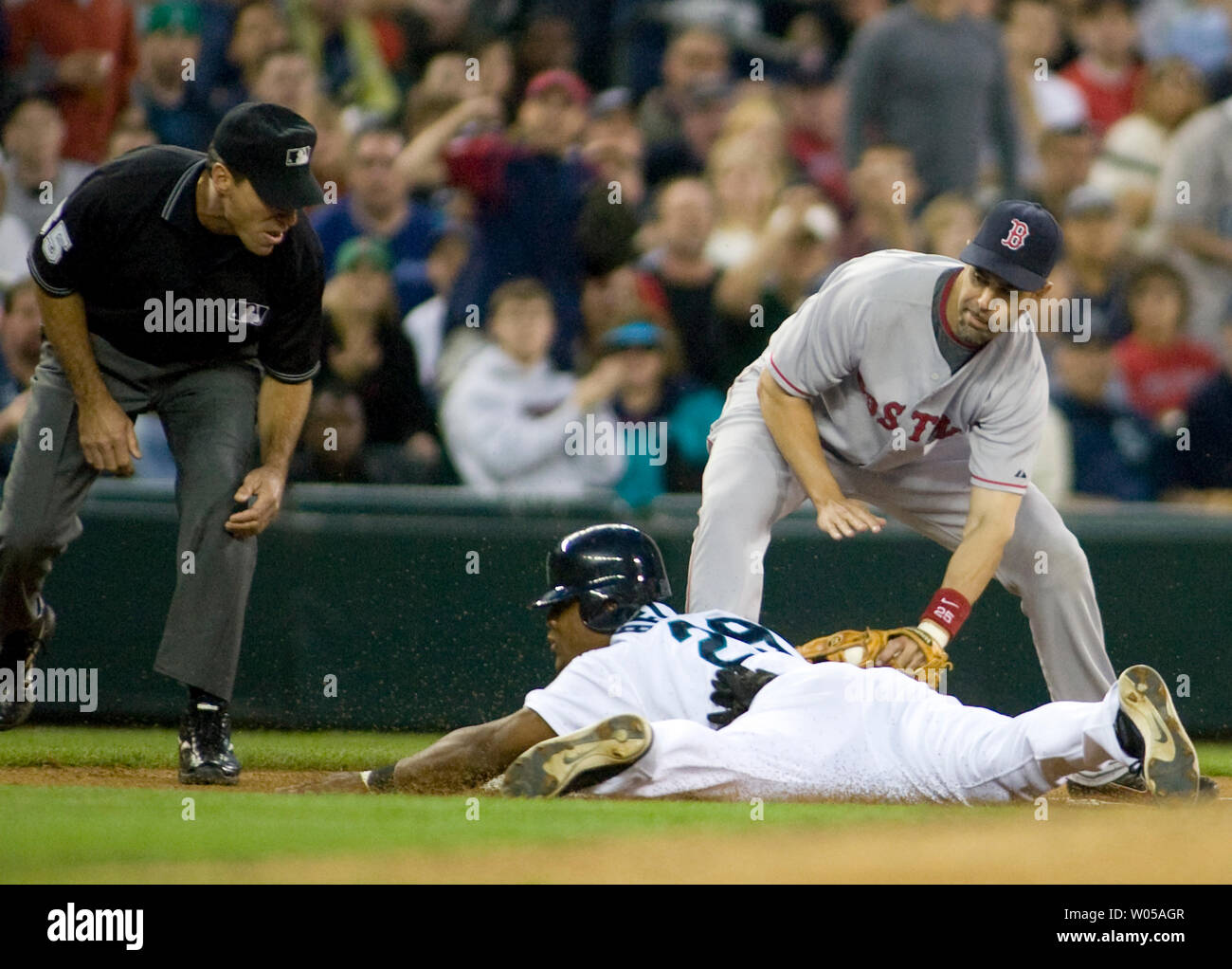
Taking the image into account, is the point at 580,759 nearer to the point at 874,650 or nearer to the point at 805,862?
the point at 805,862

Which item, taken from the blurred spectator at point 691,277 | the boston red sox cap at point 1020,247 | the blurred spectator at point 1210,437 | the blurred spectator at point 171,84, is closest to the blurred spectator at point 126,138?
the blurred spectator at point 171,84

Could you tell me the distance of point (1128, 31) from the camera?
10430mm

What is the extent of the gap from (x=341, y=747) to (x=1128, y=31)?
673 centimetres

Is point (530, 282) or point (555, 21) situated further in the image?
point (555, 21)

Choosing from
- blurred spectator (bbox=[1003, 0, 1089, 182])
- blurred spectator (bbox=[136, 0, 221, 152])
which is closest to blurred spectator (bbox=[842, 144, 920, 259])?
blurred spectator (bbox=[1003, 0, 1089, 182])

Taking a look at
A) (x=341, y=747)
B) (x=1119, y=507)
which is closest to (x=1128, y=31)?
(x=1119, y=507)

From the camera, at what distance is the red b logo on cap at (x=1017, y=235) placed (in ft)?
16.1

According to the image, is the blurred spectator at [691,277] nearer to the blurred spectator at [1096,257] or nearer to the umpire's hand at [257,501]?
the blurred spectator at [1096,257]

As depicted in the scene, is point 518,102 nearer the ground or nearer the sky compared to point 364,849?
nearer the sky

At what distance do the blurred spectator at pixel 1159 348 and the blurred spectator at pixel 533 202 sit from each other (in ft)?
8.97

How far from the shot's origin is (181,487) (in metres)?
5.24

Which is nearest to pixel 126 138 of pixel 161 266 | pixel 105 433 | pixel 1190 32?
pixel 161 266

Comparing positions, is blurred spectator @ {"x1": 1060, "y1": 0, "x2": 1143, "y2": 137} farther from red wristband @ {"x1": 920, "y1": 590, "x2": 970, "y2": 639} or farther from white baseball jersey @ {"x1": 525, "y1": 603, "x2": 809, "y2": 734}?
white baseball jersey @ {"x1": 525, "y1": 603, "x2": 809, "y2": 734}
